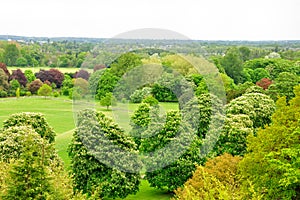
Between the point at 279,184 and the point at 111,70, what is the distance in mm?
18868

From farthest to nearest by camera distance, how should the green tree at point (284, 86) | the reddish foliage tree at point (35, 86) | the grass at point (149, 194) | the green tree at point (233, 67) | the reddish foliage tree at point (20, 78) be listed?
1. the reddish foliage tree at point (20, 78)
2. the green tree at point (233, 67)
3. the reddish foliage tree at point (35, 86)
4. the green tree at point (284, 86)
5. the grass at point (149, 194)

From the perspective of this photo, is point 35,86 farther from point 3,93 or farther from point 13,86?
point 3,93

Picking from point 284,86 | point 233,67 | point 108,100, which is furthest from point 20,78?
point 108,100

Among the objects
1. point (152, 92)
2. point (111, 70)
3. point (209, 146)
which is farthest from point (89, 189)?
point (152, 92)

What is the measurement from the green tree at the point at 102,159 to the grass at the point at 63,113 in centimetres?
220

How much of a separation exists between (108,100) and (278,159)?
15.1 metres

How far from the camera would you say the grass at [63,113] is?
3148 centimetres

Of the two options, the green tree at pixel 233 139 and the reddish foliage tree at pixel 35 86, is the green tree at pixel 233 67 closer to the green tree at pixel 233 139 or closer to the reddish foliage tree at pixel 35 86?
the reddish foliage tree at pixel 35 86

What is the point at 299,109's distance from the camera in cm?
2436

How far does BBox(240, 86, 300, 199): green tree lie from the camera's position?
22344mm

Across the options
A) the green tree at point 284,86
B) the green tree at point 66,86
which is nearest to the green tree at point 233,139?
the green tree at point 284,86

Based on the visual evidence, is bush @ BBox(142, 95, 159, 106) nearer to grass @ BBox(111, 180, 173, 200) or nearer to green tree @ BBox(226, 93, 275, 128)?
green tree @ BBox(226, 93, 275, 128)

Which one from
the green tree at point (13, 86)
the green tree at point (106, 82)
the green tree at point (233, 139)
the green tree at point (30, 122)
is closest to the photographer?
the green tree at point (30, 122)

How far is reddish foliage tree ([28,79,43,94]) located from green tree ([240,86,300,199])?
6610 cm
